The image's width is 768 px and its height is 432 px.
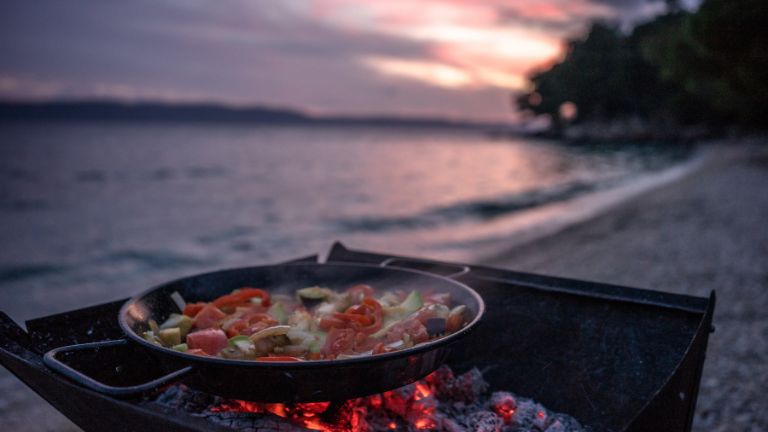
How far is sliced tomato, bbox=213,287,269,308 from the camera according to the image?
3045mm

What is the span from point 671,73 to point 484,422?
986 inches

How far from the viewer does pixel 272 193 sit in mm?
36406

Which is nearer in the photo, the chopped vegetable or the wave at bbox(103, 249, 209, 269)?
the chopped vegetable

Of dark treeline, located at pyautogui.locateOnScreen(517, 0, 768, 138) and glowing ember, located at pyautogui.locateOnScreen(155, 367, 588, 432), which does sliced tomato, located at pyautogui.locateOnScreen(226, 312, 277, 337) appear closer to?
glowing ember, located at pyautogui.locateOnScreen(155, 367, 588, 432)

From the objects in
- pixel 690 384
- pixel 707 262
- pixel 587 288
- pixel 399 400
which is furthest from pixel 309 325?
pixel 707 262

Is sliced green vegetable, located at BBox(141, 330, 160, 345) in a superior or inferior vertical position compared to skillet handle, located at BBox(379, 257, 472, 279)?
inferior

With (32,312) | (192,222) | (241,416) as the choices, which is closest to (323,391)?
(241,416)

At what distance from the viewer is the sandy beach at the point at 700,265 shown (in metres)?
5.12

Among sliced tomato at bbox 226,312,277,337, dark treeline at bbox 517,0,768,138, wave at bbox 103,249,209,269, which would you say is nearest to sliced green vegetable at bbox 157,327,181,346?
sliced tomato at bbox 226,312,277,337

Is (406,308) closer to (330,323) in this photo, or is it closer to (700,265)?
(330,323)

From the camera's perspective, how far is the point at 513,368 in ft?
10.9

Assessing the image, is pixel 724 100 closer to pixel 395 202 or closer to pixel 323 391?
pixel 395 202

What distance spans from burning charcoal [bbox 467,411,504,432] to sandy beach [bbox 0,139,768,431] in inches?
110

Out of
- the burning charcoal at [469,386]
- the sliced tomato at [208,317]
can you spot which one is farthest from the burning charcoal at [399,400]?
the sliced tomato at [208,317]
